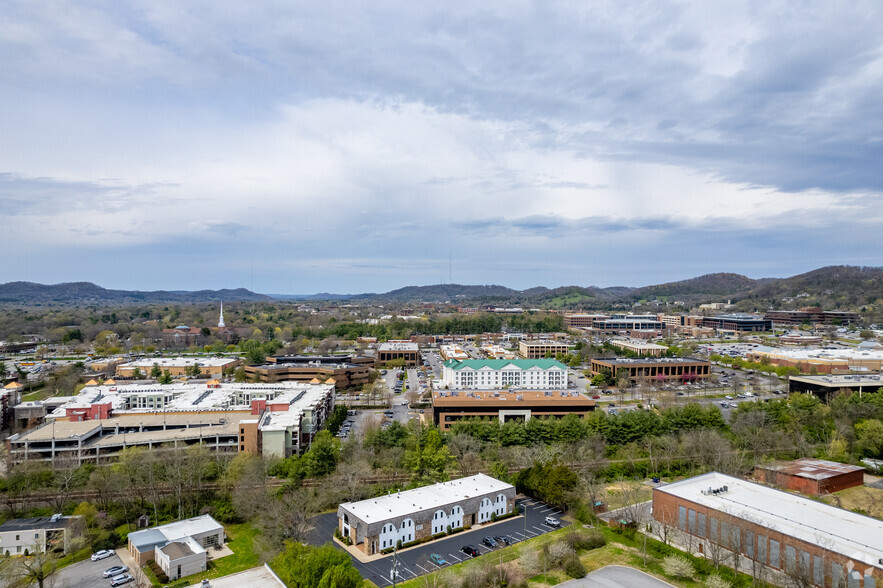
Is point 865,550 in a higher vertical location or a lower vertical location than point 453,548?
higher

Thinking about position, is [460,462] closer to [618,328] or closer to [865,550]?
[865,550]

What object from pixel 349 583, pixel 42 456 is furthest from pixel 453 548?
pixel 42 456

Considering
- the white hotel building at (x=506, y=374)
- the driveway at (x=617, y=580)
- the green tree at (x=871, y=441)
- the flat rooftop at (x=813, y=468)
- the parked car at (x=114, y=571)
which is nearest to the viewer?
the driveway at (x=617, y=580)

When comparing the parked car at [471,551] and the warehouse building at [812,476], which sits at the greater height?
the warehouse building at [812,476]

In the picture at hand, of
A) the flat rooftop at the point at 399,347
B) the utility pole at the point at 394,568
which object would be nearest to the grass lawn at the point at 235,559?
the utility pole at the point at 394,568

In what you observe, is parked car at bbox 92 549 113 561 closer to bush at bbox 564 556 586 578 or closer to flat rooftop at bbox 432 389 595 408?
bush at bbox 564 556 586 578

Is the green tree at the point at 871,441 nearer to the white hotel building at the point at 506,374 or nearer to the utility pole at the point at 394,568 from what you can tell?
the white hotel building at the point at 506,374

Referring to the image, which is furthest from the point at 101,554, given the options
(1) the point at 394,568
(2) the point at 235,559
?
(1) the point at 394,568
